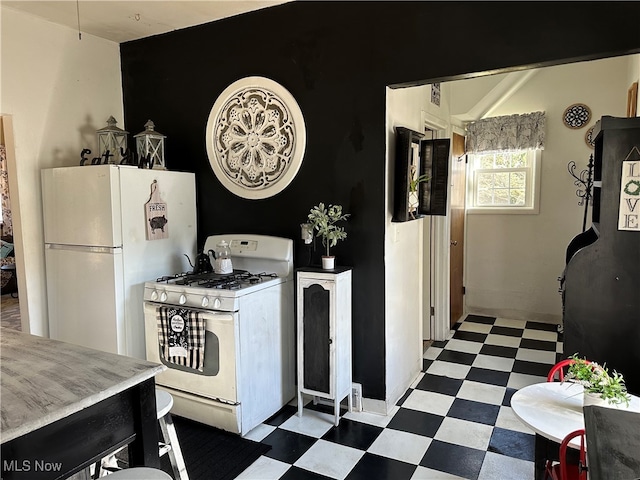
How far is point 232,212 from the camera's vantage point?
3.38 meters

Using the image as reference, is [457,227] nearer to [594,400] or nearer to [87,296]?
[594,400]

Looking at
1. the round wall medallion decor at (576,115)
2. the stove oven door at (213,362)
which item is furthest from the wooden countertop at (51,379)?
the round wall medallion decor at (576,115)

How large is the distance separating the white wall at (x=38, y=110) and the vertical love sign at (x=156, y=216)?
840 millimetres

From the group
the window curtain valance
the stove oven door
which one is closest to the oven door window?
the stove oven door

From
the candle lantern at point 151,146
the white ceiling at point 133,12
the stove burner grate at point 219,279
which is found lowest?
the stove burner grate at point 219,279

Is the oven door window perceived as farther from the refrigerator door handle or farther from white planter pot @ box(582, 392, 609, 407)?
white planter pot @ box(582, 392, 609, 407)

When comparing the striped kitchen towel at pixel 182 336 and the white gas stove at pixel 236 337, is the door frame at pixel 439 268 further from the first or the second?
the striped kitchen towel at pixel 182 336

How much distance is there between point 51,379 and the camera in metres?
1.29

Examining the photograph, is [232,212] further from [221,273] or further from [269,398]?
[269,398]

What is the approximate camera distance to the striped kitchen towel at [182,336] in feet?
8.64

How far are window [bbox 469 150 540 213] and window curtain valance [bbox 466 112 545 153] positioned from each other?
0.10 metres

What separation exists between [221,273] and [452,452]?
1.80 m

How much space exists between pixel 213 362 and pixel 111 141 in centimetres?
182

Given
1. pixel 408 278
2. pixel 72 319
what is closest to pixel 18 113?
pixel 72 319
